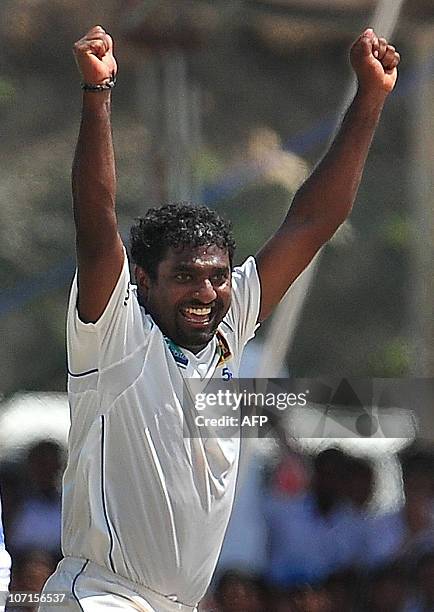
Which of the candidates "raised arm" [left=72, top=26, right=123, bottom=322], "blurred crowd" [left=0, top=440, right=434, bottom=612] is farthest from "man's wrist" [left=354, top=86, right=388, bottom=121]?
"blurred crowd" [left=0, top=440, right=434, bottom=612]

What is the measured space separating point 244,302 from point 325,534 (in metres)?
0.56

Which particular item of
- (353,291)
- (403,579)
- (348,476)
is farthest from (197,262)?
(403,579)

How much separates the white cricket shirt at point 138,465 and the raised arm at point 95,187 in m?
0.04

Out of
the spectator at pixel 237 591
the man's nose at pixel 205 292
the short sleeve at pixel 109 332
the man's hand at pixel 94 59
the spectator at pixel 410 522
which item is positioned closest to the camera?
the man's hand at pixel 94 59

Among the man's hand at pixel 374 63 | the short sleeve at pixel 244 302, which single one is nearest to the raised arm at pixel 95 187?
the short sleeve at pixel 244 302

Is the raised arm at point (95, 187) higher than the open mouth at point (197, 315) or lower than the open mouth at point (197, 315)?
higher

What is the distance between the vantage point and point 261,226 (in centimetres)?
304

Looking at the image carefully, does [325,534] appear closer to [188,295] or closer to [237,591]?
[237,591]

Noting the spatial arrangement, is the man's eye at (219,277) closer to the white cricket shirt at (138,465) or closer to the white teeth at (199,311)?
the white teeth at (199,311)

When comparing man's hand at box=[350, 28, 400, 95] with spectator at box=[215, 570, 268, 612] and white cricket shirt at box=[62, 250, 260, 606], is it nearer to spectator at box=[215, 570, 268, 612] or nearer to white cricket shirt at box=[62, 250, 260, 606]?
white cricket shirt at box=[62, 250, 260, 606]

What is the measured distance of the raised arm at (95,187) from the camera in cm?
252

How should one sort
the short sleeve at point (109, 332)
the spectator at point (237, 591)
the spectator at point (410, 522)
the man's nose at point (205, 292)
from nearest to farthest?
the short sleeve at point (109, 332) → the man's nose at point (205, 292) → the spectator at point (237, 591) → the spectator at point (410, 522)

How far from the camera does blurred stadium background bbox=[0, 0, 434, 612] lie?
9.57 feet

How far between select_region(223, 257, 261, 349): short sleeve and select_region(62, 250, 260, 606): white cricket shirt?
19 centimetres
